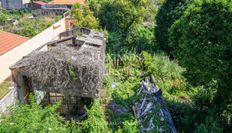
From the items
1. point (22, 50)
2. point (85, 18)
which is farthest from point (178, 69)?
point (22, 50)

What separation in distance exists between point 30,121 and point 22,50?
8.83 meters

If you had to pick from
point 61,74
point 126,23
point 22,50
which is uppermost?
point 126,23

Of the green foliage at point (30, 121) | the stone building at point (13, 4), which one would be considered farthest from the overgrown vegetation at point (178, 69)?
the stone building at point (13, 4)

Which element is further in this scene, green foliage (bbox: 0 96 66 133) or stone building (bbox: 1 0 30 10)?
stone building (bbox: 1 0 30 10)

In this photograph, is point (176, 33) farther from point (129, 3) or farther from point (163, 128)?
point (129, 3)

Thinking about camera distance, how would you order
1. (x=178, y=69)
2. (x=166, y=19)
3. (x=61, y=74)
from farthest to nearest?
1. (x=166, y=19)
2. (x=178, y=69)
3. (x=61, y=74)

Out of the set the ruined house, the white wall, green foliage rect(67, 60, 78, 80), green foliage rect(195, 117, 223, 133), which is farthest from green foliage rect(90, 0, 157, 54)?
green foliage rect(195, 117, 223, 133)

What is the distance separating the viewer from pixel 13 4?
42719mm

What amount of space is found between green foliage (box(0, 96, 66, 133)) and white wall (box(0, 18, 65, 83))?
575 cm

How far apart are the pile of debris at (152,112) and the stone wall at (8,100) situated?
15.7ft

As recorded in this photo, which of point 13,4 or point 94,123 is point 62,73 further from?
A: point 13,4

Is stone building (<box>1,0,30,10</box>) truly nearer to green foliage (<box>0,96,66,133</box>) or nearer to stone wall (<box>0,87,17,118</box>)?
stone wall (<box>0,87,17,118</box>)

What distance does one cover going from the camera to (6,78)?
14094mm

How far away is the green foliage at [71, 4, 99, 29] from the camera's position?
2113 cm
